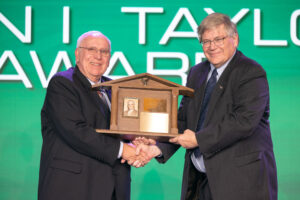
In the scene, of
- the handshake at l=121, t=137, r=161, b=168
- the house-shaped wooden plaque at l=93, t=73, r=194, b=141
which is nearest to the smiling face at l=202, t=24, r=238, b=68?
the house-shaped wooden plaque at l=93, t=73, r=194, b=141

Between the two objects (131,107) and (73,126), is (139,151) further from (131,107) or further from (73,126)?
(73,126)

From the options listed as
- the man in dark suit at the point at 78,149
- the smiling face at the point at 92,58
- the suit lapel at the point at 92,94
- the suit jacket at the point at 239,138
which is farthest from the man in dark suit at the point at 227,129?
the smiling face at the point at 92,58

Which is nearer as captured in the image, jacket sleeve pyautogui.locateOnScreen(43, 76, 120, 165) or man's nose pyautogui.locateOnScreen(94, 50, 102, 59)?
jacket sleeve pyautogui.locateOnScreen(43, 76, 120, 165)

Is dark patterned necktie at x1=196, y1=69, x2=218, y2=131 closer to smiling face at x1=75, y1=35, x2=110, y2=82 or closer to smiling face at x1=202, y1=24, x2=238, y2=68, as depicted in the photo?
smiling face at x1=202, y1=24, x2=238, y2=68

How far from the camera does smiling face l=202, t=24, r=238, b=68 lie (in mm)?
2805

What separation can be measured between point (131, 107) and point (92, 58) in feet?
1.81

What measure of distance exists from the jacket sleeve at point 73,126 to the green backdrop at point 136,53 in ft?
5.61

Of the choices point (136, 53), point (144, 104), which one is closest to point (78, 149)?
point (144, 104)

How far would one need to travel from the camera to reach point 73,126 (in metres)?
2.71

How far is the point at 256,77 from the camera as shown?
2.67 metres

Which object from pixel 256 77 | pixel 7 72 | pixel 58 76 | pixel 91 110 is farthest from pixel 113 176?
pixel 7 72

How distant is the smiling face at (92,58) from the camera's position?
9.98 feet

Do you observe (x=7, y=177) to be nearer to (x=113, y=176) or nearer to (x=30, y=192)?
(x=30, y=192)

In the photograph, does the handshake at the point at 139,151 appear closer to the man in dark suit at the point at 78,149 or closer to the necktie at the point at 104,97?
the man in dark suit at the point at 78,149
